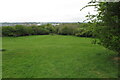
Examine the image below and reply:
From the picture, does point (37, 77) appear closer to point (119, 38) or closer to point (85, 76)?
Answer: point (85, 76)

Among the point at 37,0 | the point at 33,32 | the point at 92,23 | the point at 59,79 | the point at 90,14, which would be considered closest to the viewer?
the point at 59,79

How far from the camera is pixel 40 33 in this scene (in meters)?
34.9

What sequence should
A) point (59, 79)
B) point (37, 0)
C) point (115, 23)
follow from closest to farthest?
point (115, 23) < point (59, 79) < point (37, 0)

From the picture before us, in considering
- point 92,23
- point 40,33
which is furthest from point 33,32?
point 92,23

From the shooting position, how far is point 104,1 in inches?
146

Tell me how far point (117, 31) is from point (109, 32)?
27 cm

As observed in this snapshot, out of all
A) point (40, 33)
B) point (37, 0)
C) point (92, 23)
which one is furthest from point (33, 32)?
point (92, 23)

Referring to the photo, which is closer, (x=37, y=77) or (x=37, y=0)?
(x=37, y=77)

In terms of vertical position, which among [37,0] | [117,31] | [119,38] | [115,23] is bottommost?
[119,38]

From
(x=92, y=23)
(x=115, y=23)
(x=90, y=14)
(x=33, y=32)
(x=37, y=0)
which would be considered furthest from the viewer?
(x=33, y=32)

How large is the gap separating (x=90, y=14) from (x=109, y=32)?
3.98 ft

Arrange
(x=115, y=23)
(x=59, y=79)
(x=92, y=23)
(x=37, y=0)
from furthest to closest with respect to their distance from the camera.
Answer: (x=37, y=0)
(x=92, y=23)
(x=59, y=79)
(x=115, y=23)

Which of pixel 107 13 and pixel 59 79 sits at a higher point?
pixel 107 13

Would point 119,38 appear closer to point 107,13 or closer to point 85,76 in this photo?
point 107,13
